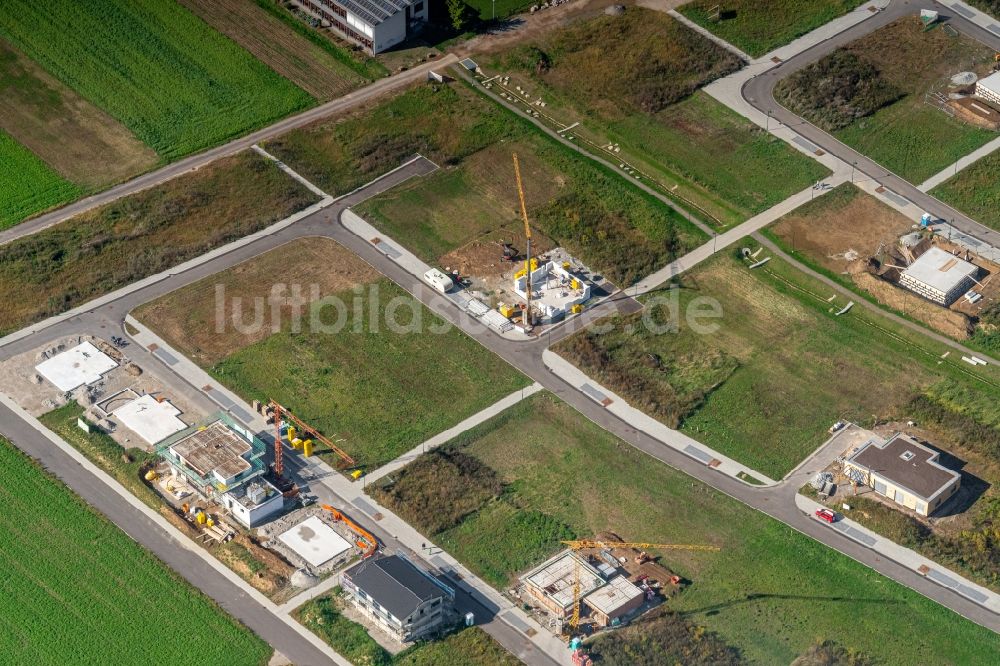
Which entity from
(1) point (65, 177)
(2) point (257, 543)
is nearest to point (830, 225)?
(2) point (257, 543)

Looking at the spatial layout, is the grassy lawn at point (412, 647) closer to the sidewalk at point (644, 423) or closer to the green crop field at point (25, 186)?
the sidewalk at point (644, 423)

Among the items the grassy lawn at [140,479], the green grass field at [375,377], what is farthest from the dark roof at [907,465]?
the grassy lawn at [140,479]

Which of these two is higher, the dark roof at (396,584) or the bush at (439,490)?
the dark roof at (396,584)

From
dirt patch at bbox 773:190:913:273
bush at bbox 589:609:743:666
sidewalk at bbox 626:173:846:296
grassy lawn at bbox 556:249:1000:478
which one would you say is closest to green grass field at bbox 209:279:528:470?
grassy lawn at bbox 556:249:1000:478

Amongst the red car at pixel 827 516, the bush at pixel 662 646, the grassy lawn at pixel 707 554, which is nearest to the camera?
the bush at pixel 662 646

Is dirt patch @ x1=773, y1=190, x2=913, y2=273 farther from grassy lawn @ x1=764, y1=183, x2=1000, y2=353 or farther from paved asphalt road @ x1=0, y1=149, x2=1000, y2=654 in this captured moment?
paved asphalt road @ x1=0, y1=149, x2=1000, y2=654

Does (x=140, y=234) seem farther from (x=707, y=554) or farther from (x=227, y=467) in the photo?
(x=707, y=554)
